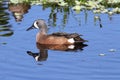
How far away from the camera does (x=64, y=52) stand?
14492mm

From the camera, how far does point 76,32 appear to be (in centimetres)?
1568

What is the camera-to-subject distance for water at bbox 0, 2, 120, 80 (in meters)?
12.5

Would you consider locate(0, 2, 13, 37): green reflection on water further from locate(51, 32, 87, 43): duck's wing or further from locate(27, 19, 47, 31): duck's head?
locate(51, 32, 87, 43): duck's wing

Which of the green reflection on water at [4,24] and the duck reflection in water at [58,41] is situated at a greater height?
the green reflection on water at [4,24]

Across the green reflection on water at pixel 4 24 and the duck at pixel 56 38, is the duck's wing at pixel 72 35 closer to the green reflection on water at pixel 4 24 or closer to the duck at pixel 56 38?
the duck at pixel 56 38

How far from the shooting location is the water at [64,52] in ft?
40.9

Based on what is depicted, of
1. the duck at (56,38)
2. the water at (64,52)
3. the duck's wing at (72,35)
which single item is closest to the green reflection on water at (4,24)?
the water at (64,52)

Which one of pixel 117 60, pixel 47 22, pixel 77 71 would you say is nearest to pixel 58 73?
pixel 77 71

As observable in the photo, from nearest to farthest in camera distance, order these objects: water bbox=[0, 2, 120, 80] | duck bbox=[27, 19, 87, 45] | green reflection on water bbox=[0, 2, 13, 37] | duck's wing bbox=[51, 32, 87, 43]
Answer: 1. water bbox=[0, 2, 120, 80]
2. duck's wing bbox=[51, 32, 87, 43]
3. duck bbox=[27, 19, 87, 45]
4. green reflection on water bbox=[0, 2, 13, 37]

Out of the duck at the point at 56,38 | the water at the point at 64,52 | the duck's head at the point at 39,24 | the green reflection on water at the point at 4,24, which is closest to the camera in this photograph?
the water at the point at 64,52

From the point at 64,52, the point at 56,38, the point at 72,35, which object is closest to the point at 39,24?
the point at 56,38

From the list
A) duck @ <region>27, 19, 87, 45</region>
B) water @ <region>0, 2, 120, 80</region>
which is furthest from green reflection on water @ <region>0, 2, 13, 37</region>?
duck @ <region>27, 19, 87, 45</region>

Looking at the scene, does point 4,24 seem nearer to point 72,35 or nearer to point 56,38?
point 56,38

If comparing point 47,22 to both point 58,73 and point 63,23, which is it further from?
point 58,73
